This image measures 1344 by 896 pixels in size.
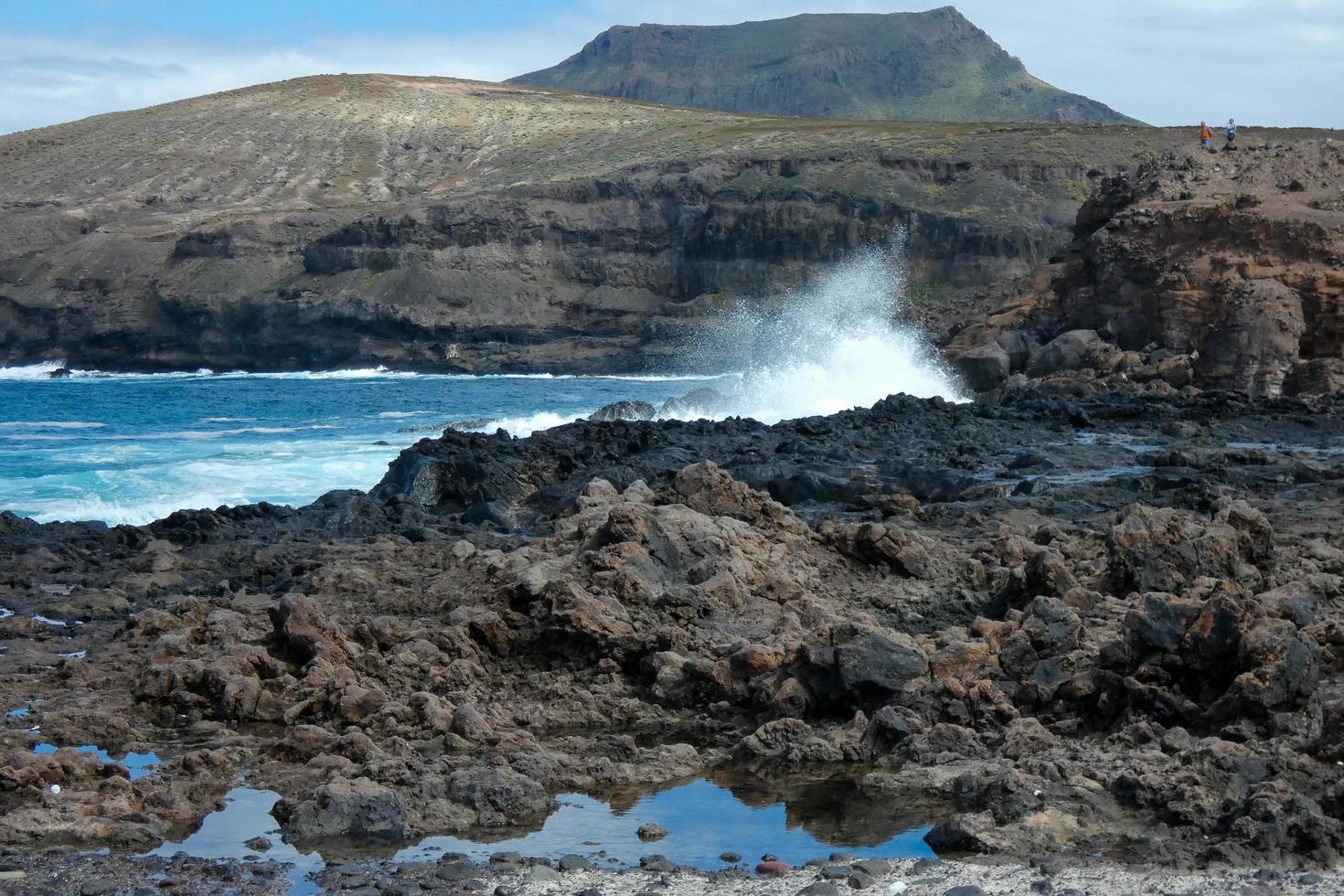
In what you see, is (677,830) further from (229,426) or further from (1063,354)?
(229,426)

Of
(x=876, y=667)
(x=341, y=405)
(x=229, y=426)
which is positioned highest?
(x=876, y=667)

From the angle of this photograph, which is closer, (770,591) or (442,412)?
(770,591)

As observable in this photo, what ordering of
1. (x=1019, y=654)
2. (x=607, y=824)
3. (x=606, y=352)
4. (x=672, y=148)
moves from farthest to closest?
(x=672, y=148) → (x=606, y=352) → (x=1019, y=654) → (x=607, y=824)

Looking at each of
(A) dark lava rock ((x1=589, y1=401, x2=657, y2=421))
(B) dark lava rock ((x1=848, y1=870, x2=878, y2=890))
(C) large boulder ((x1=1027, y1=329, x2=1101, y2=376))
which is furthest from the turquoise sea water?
(B) dark lava rock ((x1=848, y1=870, x2=878, y2=890))

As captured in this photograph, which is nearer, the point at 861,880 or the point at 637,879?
the point at 861,880

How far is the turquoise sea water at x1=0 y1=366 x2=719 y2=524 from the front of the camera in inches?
944

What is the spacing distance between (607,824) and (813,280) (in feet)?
225

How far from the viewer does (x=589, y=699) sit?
9.09 m

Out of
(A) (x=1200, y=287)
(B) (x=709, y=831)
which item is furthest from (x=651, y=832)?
(A) (x=1200, y=287)

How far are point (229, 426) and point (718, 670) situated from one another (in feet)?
111

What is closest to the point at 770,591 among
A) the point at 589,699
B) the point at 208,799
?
the point at 589,699

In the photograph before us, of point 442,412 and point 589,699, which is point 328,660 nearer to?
point 589,699

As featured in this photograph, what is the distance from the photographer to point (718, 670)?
904 cm

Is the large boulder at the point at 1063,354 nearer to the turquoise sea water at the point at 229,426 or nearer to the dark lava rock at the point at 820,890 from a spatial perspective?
the turquoise sea water at the point at 229,426
